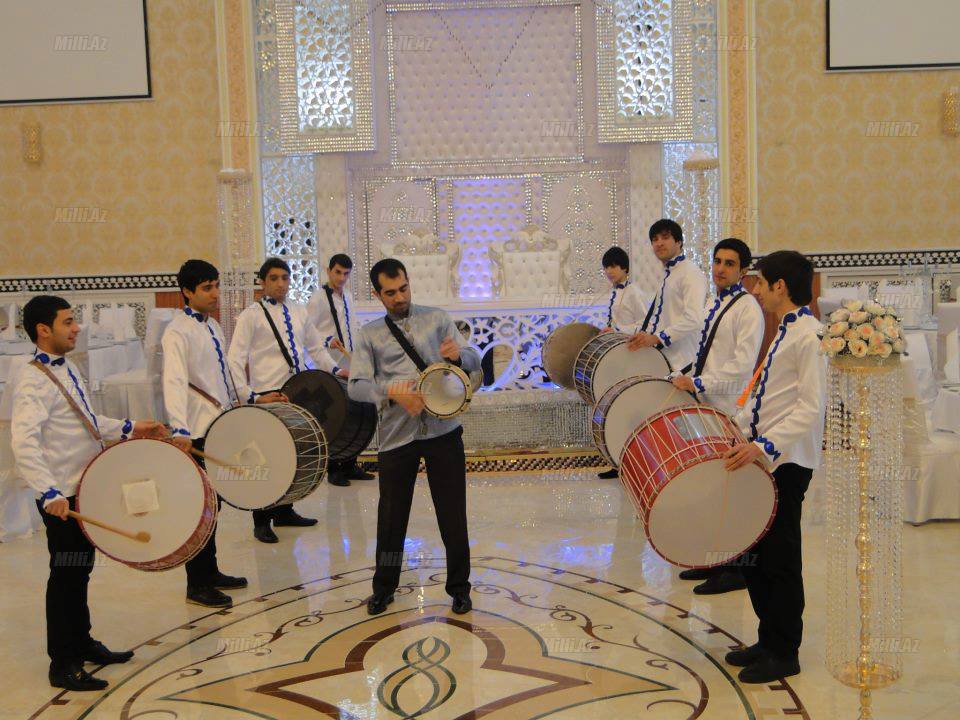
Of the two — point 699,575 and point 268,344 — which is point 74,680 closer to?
point 268,344

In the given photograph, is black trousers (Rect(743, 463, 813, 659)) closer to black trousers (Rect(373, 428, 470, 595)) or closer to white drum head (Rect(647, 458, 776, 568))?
white drum head (Rect(647, 458, 776, 568))

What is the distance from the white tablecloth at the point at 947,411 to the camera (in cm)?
555

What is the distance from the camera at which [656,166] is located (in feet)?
33.9

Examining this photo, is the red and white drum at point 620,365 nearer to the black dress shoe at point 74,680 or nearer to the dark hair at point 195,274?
the dark hair at point 195,274

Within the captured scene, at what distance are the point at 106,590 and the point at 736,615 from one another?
9.64ft

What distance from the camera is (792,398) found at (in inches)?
134

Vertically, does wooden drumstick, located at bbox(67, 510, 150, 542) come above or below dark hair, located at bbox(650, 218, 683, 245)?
below

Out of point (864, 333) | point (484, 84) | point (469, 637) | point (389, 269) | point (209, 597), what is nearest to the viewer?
point (864, 333)

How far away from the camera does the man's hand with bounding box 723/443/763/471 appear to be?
10.4ft

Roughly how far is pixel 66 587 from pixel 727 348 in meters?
2.95

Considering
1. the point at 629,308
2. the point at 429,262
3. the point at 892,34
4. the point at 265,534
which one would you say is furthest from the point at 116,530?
the point at 892,34

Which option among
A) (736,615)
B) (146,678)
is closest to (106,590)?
(146,678)

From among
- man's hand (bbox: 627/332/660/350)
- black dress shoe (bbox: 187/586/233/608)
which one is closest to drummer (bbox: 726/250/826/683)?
man's hand (bbox: 627/332/660/350)

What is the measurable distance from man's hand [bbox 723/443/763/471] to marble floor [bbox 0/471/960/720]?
2.69 ft
